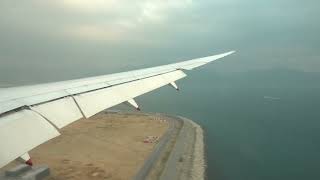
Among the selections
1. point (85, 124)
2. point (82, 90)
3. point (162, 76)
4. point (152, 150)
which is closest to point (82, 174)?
point (152, 150)

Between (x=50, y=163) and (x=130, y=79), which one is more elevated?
(x=130, y=79)

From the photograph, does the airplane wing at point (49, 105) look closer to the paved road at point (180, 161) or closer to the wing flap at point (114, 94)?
the wing flap at point (114, 94)

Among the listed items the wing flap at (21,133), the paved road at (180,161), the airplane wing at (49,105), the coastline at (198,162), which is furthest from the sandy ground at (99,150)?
the wing flap at (21,133)

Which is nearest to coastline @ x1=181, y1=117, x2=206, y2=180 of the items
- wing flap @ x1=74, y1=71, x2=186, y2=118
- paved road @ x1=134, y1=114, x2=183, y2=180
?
paved road @ x1=134, y1=114, x2=183, y2=180

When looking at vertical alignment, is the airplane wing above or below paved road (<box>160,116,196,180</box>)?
above

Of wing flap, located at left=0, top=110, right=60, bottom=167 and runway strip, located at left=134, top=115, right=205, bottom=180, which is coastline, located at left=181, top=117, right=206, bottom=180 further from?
wing flap, located at left=0, top=110, right=60, bottom=167

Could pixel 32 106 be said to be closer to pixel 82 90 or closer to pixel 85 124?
pixel 82 90
